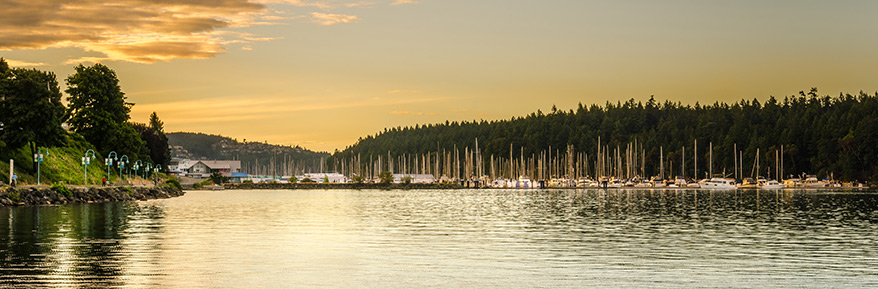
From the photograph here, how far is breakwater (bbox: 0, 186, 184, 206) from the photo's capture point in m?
75.5

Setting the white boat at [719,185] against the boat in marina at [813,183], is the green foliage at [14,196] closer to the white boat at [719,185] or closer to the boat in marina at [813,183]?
the white boat at [719,185]

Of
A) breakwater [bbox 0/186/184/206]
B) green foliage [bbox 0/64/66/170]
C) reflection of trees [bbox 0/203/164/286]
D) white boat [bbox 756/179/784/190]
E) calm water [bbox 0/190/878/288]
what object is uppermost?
green foliage [bbox 0/64/66/170]

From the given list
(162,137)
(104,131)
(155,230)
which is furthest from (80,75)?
(155,230)

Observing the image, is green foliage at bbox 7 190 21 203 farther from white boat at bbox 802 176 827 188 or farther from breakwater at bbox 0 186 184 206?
white boat at bbox 802 176 827 188

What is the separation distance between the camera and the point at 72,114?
423 ft

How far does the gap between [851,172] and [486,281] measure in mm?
188487

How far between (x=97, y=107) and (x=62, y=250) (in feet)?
332

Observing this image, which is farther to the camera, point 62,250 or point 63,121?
point 63,121

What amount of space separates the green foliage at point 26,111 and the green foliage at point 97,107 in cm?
3197

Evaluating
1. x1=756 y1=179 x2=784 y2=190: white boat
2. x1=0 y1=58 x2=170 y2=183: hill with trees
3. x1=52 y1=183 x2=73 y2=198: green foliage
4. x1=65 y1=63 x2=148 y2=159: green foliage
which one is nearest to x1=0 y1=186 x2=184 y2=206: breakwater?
x1=52 y1=183 x2=73 y2=198: green foliage

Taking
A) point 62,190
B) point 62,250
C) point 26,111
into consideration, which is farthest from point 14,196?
point 62,250

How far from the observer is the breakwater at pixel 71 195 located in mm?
75500

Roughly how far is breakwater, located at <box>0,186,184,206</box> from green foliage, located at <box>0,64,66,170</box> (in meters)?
7.25

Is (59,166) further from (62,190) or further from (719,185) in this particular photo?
(719,185)
